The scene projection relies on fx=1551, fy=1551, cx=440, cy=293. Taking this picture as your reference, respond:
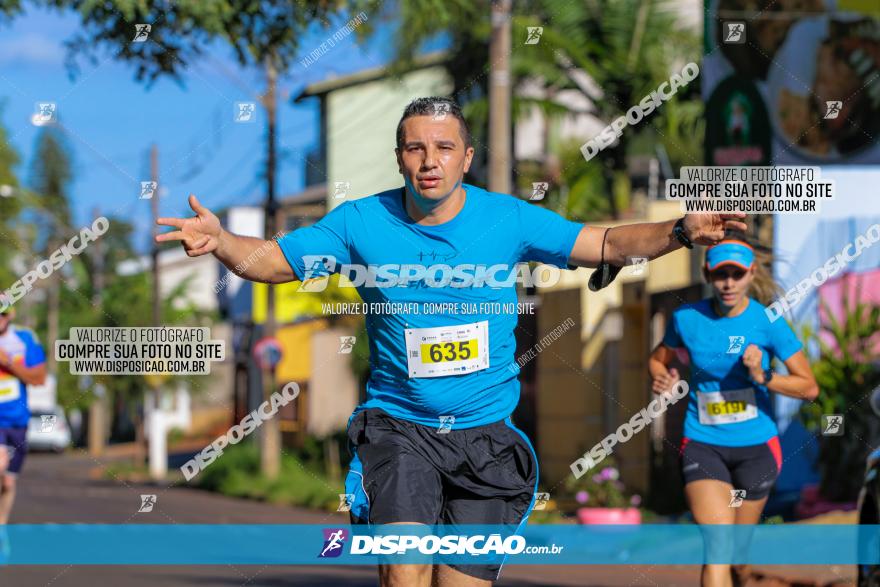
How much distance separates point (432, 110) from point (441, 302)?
0.70 metres

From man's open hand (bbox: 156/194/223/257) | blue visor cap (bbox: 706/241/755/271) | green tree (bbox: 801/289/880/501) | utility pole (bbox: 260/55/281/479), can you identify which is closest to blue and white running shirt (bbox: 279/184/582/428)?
man's open hand (bbox: 156/194/223/257)

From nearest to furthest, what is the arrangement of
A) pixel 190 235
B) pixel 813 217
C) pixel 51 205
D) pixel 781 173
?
pixel 190 235, pixel 781 173, pixel 813 217, pixel 51 205

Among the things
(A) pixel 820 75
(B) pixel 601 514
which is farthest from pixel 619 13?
(B) pixel 601 514

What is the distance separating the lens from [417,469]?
214 inches

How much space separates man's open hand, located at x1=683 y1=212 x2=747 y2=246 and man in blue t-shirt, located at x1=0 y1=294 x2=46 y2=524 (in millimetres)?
6524

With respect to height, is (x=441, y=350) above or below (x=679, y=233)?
below

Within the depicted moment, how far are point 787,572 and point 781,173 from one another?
2.84 meters

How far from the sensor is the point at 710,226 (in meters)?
5.43

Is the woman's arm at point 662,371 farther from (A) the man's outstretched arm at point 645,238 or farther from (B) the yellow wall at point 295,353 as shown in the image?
(B) the yellow wall at point 295,353

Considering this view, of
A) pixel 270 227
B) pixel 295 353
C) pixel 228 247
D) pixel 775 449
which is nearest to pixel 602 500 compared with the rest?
pixel 775 449

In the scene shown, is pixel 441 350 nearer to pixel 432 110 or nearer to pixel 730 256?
pixel 432 110

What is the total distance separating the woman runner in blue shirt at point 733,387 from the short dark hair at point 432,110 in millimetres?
2436

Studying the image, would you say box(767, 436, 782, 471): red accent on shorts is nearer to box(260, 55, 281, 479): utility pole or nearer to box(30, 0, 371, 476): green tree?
box(30, 0, 371, 476): green tree

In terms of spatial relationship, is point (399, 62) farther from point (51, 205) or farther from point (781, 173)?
point (51, 205)
